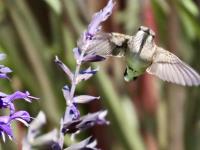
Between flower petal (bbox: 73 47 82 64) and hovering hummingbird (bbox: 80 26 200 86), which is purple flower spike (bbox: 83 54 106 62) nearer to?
flower petal (bbox: 73 47 82 64)

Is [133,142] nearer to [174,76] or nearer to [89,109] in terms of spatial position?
[89,109]

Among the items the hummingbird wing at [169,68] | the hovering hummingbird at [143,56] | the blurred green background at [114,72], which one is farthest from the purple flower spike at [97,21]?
the blurred green background at [114,72]

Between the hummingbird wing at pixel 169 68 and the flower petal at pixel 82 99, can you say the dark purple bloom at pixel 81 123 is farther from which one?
the hummingbird wing at pixel 169 68

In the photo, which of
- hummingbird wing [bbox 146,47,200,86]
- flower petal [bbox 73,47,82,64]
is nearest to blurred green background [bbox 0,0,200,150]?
hummingbird wing [bbox 146,47,200,86]

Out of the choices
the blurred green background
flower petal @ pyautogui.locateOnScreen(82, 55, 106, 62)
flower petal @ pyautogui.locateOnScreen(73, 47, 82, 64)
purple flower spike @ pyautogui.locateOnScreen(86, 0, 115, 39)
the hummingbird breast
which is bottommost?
the blurred green background

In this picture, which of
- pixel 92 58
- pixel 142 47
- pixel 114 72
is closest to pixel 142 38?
pixel 142 47

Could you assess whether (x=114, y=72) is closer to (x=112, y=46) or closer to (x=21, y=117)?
(x=112, y=46)

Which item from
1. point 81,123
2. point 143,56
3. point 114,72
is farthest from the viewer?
point 114,72
